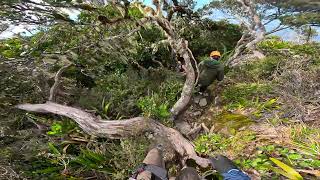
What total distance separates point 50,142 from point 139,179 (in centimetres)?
243

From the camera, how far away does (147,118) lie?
690 cm

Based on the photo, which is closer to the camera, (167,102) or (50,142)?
(50,142)

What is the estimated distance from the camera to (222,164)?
17.7 ft

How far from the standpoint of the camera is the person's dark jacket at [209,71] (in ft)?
28.8

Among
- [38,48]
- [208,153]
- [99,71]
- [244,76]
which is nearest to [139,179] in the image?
[208,153]

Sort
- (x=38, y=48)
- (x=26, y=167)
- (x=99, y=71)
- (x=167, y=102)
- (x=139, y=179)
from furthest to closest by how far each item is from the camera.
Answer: (x=99, y=71), (x=167, y=102), (x=38, y=48), (x=26, y=167), (x=139, y=179)

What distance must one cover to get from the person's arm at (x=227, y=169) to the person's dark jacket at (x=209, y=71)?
3.58 meters

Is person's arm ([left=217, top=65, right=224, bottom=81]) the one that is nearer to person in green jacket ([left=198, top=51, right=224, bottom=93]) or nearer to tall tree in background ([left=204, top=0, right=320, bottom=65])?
person in green jacket ([left=198, top=51, right=224, bottom=93])

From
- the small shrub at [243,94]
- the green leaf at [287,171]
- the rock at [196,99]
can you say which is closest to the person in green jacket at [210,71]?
the rock at [196,99]

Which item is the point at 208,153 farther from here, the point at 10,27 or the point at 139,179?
the point at 10,27

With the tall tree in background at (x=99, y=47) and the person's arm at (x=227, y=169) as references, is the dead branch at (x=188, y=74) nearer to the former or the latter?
the tall tree in background at (x=99, y=47)

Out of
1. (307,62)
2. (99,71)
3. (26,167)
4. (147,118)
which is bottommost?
(26,167)

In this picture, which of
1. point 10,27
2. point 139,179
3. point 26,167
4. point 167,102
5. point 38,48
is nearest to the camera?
point 139,179

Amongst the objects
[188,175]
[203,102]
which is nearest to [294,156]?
[188,175]
